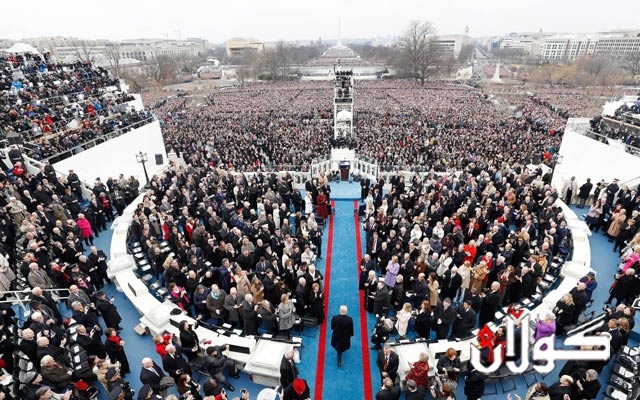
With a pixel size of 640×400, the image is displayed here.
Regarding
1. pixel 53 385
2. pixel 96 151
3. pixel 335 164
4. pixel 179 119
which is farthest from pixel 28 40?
pixel 53 385

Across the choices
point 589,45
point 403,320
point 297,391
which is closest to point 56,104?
point 297,391

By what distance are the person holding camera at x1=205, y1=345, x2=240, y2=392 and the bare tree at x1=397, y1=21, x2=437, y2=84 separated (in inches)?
2529

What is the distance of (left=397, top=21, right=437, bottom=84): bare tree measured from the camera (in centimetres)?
6469

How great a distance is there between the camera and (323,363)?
6770 millimetres

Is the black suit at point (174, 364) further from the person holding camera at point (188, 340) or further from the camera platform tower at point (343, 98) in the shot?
the camera platform tower at point (343, 98)

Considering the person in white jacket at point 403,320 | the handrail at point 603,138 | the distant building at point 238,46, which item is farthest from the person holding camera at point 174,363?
the distant building at point 238,46

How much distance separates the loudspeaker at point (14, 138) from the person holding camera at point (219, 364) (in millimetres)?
14091

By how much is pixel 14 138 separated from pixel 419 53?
65.3 m

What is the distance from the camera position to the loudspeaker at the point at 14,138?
45.3 feet

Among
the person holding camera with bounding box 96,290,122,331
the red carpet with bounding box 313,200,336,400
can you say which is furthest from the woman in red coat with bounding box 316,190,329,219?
the person holding camera with bounding box 96,290,122,331

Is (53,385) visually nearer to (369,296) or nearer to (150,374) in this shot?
(150,374)

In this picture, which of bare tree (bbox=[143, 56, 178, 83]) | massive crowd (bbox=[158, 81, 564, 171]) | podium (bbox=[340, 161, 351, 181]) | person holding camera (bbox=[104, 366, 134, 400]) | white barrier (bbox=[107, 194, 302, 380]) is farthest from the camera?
bare tree (bbox=[143, 56, 178, 83])

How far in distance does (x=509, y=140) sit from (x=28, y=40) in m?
125

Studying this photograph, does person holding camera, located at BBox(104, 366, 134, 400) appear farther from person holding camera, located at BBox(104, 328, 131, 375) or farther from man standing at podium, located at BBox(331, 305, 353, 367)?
man standing at podium, located at BBox(331, 305, 353, 367)
